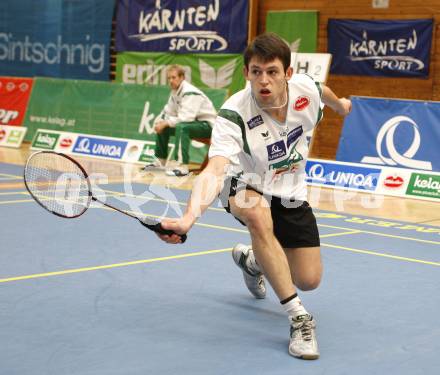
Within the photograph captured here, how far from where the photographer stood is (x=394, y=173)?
1061cm

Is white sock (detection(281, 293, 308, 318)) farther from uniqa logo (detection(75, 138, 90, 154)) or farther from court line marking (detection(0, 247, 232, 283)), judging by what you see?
uniqa logo (detection(75, 138, 90, 154))

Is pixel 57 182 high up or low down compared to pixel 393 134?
down

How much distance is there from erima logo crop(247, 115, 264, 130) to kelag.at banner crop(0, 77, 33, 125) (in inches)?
486

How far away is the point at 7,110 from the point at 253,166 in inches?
497

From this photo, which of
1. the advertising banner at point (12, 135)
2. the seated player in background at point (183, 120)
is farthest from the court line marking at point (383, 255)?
the advertising banner at point (12, 135)

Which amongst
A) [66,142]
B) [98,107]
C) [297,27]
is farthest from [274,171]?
[98,107]

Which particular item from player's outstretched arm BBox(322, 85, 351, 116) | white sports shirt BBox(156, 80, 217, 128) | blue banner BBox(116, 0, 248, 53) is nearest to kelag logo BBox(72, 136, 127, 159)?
white sports shirt BBox(156, 80, 217, 128)

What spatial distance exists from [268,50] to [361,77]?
982cm

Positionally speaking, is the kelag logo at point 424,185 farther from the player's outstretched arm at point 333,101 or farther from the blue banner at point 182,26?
the player's outstretched arm at point 333,101

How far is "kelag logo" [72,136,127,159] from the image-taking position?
533 inches

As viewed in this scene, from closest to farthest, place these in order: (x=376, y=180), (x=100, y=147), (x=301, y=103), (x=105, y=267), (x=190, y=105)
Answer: (x=301, y=103) < (x=105, y=267) < (x=376, y=180) < (x=190, y=105) < (x=100, y=147)

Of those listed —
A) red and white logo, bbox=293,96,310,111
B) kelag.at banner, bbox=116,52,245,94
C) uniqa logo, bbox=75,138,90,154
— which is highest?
kelag.at banner, bbox=116,52,245,94

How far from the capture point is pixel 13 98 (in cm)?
1614

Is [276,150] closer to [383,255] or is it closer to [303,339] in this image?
[303,339]
